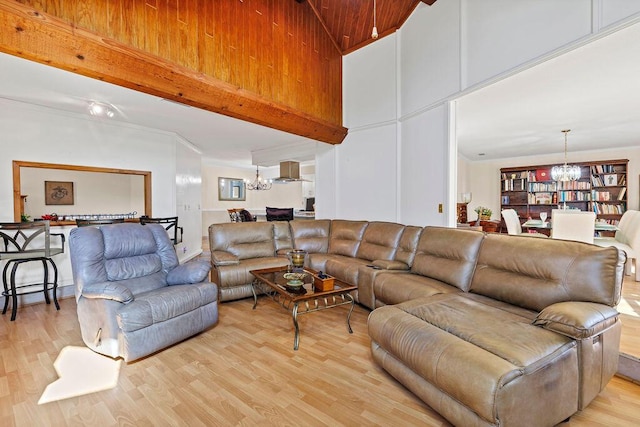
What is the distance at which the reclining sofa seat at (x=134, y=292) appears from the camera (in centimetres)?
213

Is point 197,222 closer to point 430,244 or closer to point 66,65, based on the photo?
point 66,65

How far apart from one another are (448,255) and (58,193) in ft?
23.6

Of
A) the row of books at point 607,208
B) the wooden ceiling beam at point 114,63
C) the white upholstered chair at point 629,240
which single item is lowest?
the white upholstered chair at point 629,240

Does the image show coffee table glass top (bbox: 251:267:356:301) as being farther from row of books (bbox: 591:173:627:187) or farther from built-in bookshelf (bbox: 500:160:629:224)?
row of books (bbox: 591:173:627:187)

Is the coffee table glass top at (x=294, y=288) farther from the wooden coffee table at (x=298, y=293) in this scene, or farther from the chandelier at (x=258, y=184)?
the chandelier at (x=258, y=184)

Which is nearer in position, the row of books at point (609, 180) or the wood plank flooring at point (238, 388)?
the wood plank flooring at point (238, 388)

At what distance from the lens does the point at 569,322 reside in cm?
148

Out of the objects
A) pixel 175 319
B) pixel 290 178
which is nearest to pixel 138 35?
pixel 175 319

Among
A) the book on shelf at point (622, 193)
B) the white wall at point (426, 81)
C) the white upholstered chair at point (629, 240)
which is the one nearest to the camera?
the white wall at point (426, 81)

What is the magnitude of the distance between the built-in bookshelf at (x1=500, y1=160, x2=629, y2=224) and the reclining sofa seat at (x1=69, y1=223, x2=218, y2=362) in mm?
7715

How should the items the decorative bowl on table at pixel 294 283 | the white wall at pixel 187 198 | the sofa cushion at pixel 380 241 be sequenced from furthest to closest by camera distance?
the white wall at pixel 187 198
the sofa cushion at pixel 380 241
the decorative bowl on table at pixel 294 283

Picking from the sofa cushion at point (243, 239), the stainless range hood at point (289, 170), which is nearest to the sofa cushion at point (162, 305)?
the sofa cushion at point (243, 239)

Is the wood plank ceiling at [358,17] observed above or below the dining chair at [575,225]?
above

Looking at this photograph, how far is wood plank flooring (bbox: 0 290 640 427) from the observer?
1.60 meters
